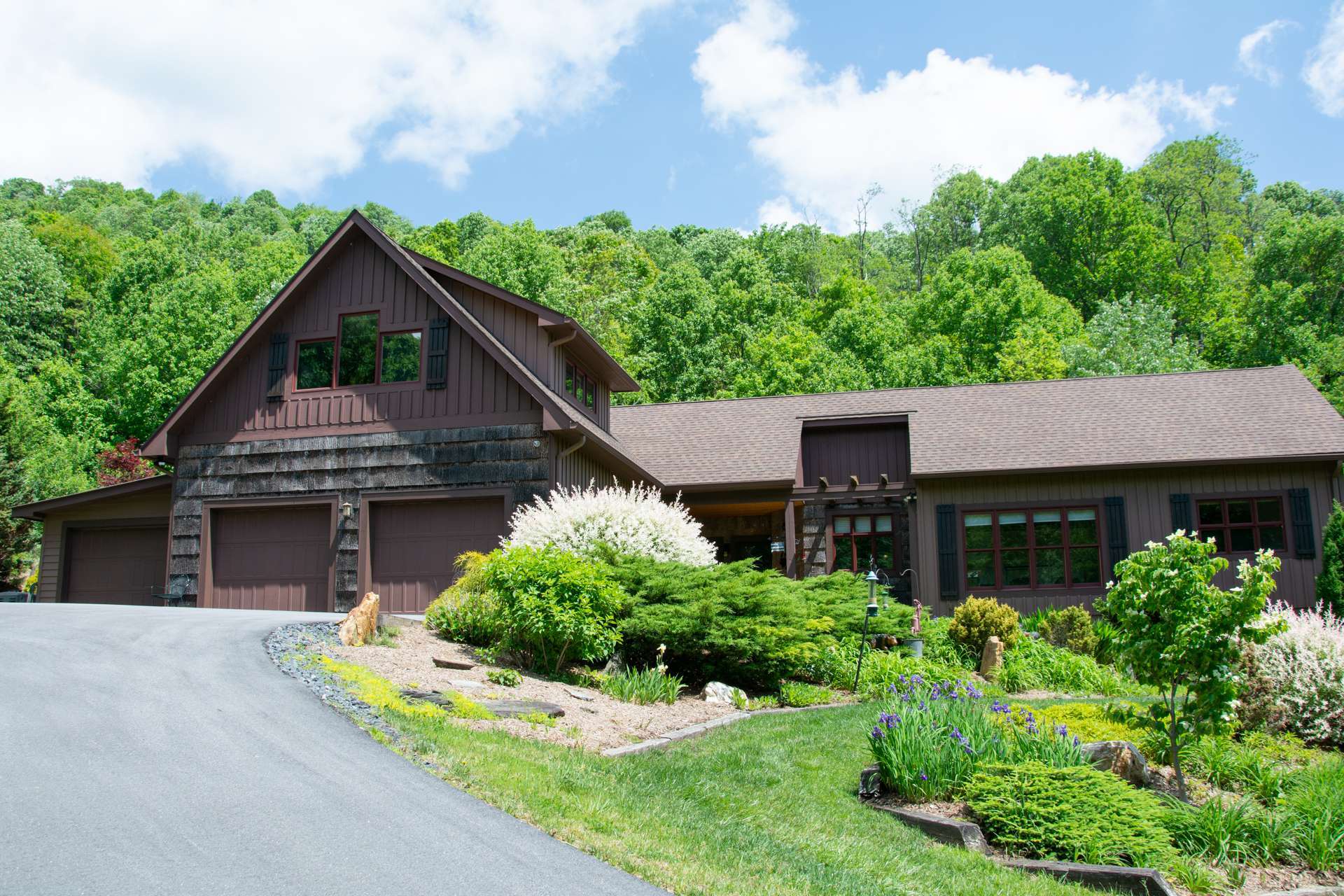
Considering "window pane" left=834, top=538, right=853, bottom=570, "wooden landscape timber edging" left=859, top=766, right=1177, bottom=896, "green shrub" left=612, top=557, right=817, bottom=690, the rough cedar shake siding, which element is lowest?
"wooden landscape timber edging" left=859, top=766, right=1177, bottom=896

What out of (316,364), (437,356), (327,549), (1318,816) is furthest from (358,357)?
(1318,816)

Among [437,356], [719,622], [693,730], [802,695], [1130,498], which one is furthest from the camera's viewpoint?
[1130,498]

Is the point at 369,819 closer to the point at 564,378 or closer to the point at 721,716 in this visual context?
the point at 721,716

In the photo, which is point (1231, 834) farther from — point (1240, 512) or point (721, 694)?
point (1240, 512)

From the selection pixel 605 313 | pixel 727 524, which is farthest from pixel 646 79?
pixel 605 313

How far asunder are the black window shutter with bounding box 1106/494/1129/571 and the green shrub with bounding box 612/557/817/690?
825 centimetres

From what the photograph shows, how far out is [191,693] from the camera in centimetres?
751

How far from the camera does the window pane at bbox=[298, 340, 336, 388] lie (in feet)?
57.0

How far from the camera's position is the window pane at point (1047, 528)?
1848 centimetres

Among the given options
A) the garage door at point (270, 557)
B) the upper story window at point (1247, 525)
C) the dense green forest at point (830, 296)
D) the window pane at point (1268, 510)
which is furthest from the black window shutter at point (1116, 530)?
the dense green forest at point (830, 296)

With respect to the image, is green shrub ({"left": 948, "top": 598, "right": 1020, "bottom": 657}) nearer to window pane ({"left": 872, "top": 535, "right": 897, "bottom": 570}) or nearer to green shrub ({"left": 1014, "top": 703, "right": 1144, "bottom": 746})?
window pane ({"left": 872, "top": 535, "right": 897, "bottom": 570})

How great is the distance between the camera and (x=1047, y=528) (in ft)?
60.9

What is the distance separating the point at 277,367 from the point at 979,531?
13.0 m

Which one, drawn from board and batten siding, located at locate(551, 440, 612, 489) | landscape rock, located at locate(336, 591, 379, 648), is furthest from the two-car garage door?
landscape rock, located at locate(336, 591, 379, 648)
